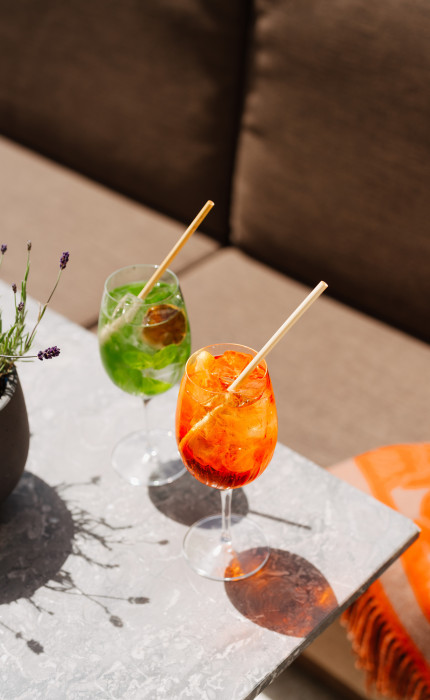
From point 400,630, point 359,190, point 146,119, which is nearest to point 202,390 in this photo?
A: point 400,630

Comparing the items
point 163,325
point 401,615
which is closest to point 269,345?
point 163,325

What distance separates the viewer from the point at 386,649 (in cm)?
104

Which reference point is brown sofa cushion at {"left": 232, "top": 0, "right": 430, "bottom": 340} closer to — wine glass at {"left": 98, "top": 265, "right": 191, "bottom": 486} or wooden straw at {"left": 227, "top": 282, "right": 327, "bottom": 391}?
wine glass at {"left": 98, "top": 265, "right": 191, "bottom": 486}

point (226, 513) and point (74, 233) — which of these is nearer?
point (226, 513)

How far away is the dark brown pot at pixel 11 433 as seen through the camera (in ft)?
2.41

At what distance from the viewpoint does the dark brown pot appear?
0.74 metres

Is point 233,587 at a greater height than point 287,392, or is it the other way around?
point 233,587

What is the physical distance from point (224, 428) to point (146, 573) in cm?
20

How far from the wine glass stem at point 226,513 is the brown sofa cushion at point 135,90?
3.81 ft

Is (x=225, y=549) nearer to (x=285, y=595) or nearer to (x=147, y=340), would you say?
(x=285, y=595)

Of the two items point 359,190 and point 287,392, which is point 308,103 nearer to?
point 359,190

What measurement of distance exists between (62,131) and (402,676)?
5.24ft

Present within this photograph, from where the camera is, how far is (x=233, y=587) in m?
0.78

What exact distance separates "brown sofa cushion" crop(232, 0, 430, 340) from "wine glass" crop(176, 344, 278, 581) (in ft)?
2.84
